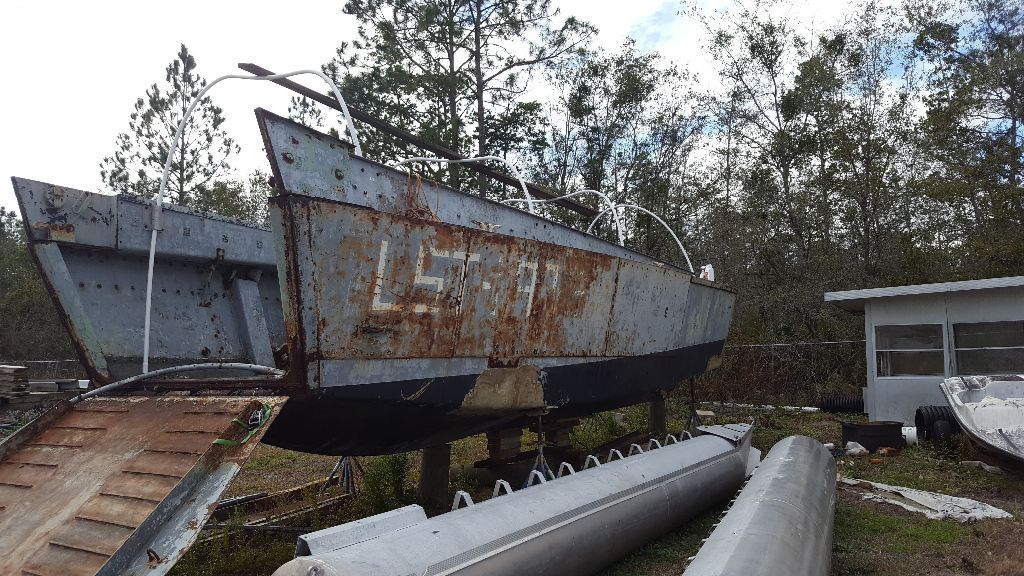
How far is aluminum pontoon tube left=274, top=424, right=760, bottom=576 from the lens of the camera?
9.86ft

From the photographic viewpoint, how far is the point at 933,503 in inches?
234

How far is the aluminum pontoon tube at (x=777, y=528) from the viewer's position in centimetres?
329

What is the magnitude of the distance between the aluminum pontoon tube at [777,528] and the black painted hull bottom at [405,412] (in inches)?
65.3

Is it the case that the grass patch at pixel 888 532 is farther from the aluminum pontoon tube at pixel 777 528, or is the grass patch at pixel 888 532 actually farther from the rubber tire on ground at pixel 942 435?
the rubber tire on ground at pixel 942 435

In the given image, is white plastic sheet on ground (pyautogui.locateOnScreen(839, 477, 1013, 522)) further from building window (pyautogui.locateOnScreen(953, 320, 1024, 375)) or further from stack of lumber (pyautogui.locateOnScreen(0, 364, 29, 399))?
stack of lumber (pyautogui.locateOnScreen(0, 364, 29, 399))

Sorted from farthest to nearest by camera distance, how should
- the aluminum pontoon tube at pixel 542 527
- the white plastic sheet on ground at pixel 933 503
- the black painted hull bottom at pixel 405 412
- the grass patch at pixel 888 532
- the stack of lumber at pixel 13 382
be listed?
1. the stack of lumber at pixel 13 382
2. the white plastic sheet on ground at pixel 933 503
3. the grass patch at pixel 888 532
4. the black painted hull bottom at pixel 405 412
5. the aluminum pontoon tube at pixel 542 527

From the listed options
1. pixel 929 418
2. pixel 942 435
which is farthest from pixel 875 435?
pixel 929 418

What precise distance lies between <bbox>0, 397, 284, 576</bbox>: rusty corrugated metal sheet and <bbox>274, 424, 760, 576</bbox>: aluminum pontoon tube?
747 millimetres

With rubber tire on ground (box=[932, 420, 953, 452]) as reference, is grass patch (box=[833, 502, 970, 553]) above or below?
below

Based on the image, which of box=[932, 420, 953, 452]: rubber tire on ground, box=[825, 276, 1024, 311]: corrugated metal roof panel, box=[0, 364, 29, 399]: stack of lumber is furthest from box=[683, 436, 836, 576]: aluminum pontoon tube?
box=[0, 364, 29, 399]: stack of lumber

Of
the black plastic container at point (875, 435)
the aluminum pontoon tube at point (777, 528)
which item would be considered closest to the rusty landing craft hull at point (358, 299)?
the aluminum pontoon tube at point (777, 528)

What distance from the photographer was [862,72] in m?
21.8

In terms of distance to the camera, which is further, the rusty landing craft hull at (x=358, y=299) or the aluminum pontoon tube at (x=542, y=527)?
the rusty landing craft hull at (x=358, y=299)

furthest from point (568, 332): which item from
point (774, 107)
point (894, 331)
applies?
point (774, 107)
